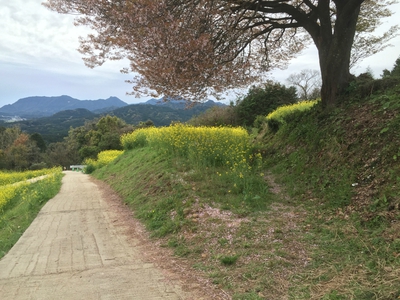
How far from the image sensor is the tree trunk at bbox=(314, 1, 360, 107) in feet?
25.6

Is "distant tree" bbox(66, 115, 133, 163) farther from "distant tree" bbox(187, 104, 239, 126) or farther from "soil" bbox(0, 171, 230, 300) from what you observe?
"soil" bbox(0, 171, 230, 300)

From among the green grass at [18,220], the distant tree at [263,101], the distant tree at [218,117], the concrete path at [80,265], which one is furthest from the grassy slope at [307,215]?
the distant tree at [218,117]

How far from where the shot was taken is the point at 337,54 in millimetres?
7926

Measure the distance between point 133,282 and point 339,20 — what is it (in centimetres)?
783

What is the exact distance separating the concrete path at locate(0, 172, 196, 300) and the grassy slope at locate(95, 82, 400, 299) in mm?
657

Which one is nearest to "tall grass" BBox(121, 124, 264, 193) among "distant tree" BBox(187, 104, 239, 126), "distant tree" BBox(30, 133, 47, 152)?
"distant tree" BBox(187, 104, 239, 126)

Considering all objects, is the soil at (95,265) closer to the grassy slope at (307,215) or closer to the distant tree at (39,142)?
the grassy slope at (307,215)

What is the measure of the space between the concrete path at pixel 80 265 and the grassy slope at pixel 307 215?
25.9 inches

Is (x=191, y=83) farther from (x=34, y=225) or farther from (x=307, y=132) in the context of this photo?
(x=34, y=225)

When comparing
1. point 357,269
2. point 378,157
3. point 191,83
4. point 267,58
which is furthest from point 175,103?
point 357,269

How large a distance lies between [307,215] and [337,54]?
4.89 metres

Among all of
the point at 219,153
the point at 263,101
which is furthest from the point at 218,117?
the point at 219,153

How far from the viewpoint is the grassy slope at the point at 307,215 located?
10.7 ft

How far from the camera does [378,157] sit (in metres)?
5.38
